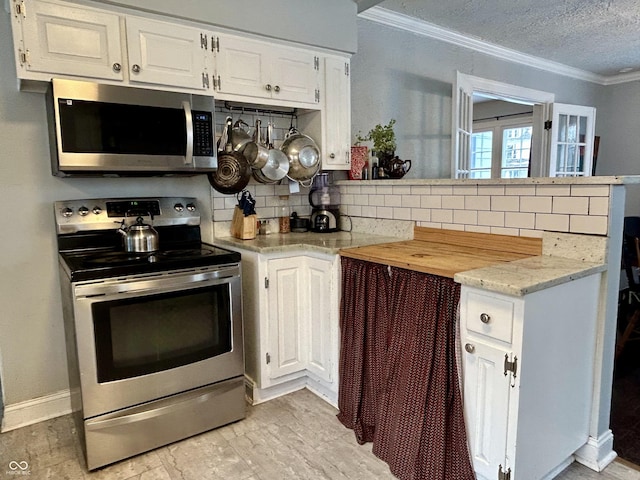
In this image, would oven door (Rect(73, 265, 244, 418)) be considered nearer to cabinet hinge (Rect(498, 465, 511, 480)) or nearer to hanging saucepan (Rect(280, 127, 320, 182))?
hanging saucepan (Rect(280, 127, 320, 182))

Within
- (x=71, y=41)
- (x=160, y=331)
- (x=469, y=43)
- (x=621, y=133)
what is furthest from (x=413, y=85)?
(x=621, y=133)

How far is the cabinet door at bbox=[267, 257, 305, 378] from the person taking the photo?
2.27m

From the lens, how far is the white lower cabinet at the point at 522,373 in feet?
4.57

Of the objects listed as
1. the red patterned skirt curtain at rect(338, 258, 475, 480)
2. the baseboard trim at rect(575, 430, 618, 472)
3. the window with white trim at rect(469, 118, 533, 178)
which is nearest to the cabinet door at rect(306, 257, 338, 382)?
Result: the red patterned skirt curtain at rect(338, 258, 475, 480)

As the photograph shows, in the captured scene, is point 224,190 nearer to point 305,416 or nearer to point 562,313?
point 305,416

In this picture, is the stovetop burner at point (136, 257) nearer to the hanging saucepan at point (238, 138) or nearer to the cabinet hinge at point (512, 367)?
the hanging saucepan at point (238, 138)

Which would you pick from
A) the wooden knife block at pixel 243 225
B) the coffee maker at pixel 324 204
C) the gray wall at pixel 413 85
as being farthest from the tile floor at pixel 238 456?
the gray wall at pixel 413 85

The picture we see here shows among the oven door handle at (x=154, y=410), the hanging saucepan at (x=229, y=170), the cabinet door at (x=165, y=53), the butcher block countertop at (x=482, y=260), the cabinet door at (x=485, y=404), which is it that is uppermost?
the cabinet door at (x=165, y=53)

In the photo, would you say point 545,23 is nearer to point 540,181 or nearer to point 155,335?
point 540,181

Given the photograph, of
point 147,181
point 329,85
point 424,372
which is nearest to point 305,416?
point 424,372

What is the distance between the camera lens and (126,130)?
1957 mm

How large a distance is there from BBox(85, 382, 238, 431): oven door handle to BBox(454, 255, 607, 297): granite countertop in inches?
49.9

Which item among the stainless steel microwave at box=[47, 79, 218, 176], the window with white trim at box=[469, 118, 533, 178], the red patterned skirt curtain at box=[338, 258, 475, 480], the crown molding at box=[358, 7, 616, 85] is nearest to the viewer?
the red patterned skirt curtain at box=[338, 258, 475, 480]

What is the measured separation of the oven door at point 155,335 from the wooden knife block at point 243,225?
466mm
